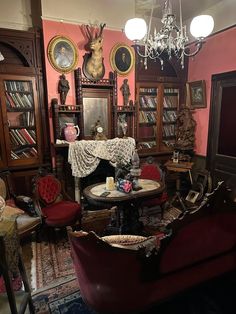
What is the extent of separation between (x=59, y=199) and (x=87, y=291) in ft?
6.14

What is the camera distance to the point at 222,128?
3930 millimetres

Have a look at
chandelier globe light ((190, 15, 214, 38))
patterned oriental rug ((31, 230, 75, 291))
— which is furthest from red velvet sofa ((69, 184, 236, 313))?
chandelier globe light ((190, 15, 214, 38))

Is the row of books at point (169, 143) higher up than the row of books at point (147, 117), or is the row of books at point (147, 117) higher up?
the row of books at point (147, 117)

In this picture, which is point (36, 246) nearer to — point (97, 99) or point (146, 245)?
point (146, 245)

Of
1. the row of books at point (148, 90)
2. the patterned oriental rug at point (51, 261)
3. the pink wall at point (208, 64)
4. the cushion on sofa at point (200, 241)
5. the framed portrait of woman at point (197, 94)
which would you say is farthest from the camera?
the row of books at point (148, 90)

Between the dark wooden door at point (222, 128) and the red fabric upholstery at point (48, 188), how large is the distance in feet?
9.35

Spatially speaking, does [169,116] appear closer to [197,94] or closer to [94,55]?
[197,94]

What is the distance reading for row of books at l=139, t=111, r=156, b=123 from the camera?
14.5 ft

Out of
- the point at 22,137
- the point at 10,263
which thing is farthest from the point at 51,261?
the point at 22,137

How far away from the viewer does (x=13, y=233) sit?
1.43 m

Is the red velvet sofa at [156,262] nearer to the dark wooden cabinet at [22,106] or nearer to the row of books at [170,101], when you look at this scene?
the dark wooden cabinet at [22,106]

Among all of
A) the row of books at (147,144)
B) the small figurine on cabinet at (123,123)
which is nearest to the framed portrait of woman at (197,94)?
the row of books at (147,144)

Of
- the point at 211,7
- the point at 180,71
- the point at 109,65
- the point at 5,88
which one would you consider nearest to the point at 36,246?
the point at 5,88

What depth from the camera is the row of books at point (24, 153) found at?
3.48 metres
